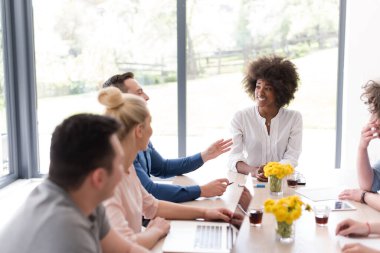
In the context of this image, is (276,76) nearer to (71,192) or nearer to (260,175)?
(260,175)

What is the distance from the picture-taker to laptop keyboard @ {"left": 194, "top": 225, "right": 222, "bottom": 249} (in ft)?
5.39

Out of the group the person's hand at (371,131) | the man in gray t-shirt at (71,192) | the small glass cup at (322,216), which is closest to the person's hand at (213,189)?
the small glass cup at (322,216)

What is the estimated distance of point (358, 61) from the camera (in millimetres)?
3979

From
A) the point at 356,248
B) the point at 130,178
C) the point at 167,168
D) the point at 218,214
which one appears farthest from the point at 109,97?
the point at 167,168

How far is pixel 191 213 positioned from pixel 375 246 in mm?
747

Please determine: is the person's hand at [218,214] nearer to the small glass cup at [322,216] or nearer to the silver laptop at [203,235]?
the silver laptop at [203,235]

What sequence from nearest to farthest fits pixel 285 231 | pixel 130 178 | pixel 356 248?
pixel 356 248 → pixel 285 231 → pixel 130 178

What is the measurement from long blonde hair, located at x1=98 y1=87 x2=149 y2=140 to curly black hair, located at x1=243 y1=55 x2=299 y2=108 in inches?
63.8

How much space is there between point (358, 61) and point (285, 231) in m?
2.69

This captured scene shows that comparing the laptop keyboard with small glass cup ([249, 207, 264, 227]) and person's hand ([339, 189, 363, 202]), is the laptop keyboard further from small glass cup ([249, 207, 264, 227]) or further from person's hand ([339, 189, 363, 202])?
person's hand ([339, 189, 363, 202])

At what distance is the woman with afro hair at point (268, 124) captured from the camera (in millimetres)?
3062

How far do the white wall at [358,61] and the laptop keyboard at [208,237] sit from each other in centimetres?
256

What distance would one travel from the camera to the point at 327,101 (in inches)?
172

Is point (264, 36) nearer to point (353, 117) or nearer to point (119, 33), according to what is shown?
point (353, 117)
